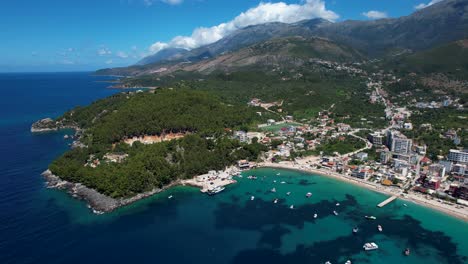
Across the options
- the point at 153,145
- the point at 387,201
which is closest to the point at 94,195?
the point at 153,145

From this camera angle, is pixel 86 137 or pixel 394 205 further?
pixel 86 137

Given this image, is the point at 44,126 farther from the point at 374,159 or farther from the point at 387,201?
the point at 387,201

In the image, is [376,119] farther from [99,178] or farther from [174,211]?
[99,178]

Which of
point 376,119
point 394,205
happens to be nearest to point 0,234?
point 394,205

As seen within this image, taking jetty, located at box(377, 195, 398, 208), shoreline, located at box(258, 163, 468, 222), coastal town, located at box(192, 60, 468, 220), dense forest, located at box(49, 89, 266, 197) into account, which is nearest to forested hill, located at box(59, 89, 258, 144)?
dense forest, located at box(49, 89, 266, 197)

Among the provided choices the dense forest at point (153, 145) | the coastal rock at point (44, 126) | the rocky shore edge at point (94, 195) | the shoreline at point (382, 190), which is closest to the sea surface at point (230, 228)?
the rocky shore edge at point (94, 195)

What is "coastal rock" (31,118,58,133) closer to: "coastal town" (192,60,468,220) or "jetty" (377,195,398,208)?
"coastal town" (192,60,468,220)
